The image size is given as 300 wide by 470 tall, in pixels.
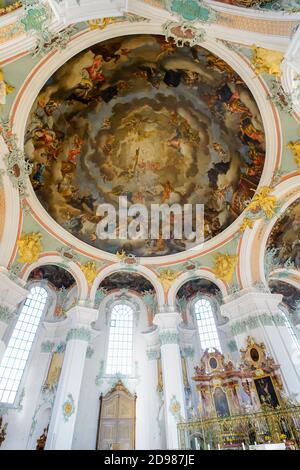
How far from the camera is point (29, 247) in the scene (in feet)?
46.4

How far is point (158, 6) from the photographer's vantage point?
851 centimetres

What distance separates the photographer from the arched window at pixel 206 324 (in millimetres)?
16266

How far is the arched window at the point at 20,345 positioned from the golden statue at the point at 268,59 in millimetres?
16595

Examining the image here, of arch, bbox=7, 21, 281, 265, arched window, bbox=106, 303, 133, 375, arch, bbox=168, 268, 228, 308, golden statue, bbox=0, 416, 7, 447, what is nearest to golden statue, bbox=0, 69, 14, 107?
arch, bbox=7, 21, 281, 265

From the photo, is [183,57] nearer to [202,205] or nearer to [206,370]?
[202,205]

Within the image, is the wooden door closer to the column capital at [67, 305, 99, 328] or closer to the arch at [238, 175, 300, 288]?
the column capital at [67, 305, 99, 328]

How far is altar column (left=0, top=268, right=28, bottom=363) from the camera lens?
12.0m

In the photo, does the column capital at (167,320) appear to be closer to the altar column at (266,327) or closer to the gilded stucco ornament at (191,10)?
the altar column at (266,327)

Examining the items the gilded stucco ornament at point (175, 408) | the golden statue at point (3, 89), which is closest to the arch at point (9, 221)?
the golden statue at point (3, 89)

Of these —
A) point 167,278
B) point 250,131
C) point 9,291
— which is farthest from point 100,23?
point 167,278

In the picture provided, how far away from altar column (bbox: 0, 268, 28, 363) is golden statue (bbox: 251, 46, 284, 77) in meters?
13.8

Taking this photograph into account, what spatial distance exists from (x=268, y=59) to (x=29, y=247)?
44.4 ft
